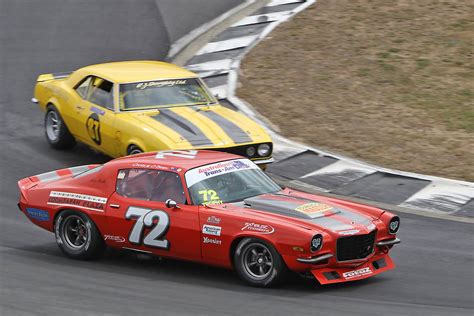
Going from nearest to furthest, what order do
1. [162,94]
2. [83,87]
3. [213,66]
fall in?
[162,94] < [83,87] < [213,66]

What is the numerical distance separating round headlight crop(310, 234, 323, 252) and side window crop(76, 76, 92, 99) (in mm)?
6293

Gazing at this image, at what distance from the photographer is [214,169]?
361 inches

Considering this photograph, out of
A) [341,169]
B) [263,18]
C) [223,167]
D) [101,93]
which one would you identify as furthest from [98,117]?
[263,18]

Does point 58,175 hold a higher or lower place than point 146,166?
lower

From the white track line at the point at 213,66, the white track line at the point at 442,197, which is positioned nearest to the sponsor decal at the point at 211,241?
the white track line at the point at 442,197

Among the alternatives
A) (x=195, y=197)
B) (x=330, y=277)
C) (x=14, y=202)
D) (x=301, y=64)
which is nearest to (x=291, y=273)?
(x=330, y=277)

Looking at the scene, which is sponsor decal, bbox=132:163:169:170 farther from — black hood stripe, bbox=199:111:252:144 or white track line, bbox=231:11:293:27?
white track line, bbox=231:11:293:27

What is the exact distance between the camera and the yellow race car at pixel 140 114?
12.0m

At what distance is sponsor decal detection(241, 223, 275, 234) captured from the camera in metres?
8.25

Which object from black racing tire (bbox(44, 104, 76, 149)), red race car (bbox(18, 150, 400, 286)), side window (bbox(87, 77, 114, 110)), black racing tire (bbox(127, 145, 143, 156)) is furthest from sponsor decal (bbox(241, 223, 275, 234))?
black racing tire (bbox(44, 104, 76, 149))

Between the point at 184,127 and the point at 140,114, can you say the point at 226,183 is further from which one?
the point at 140,114

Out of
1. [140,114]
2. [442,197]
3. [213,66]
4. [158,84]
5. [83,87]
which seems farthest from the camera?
[213,66]

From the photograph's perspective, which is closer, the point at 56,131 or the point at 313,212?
the point at 313,212

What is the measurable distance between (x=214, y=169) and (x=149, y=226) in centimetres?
82
